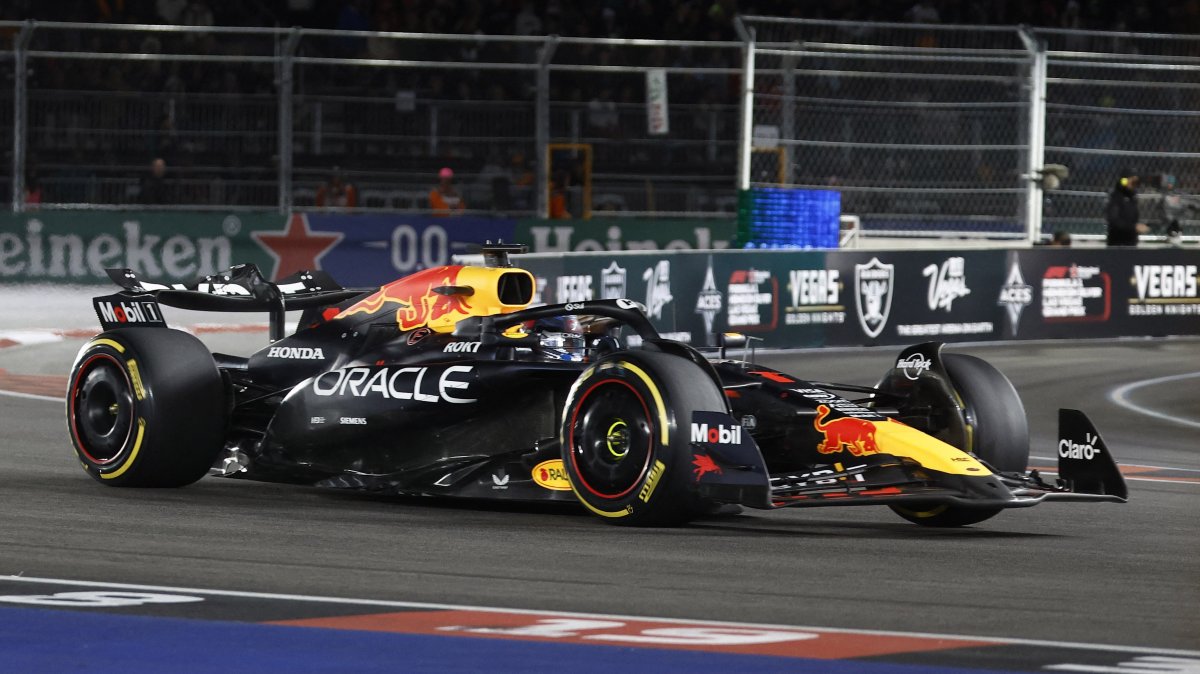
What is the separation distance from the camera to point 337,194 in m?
20.2

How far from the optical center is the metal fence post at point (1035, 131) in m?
21.1

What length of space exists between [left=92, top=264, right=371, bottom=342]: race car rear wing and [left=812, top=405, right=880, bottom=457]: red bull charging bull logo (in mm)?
2688

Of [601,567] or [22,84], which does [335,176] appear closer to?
[22,84]

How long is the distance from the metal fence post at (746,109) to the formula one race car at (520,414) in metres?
10.9

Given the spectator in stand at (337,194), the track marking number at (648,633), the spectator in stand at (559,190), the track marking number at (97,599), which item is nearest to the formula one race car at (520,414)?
the track marking number at (648,633)

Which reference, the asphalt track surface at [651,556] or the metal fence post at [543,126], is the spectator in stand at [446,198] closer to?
the metal fence post at [543,126]

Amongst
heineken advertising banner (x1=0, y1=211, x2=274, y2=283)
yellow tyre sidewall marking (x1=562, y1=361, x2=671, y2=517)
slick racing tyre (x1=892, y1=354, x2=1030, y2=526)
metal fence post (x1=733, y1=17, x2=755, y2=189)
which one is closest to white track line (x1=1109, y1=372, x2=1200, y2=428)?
metal fence post (x1=733, y1=17, x2=755, y2=189)

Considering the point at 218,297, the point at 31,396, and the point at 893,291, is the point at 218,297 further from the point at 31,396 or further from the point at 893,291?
the point at 893,291

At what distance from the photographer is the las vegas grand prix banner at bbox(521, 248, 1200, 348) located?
17797mm

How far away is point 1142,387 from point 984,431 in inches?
348

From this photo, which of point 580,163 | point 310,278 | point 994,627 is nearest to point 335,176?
point 580,163

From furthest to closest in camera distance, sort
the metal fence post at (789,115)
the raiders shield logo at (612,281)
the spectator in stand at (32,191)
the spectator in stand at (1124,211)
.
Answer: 1. the spectator in stand at (1124,211)
2. the metal fence post at (789,115)
3. the spectator in stand at (32,191)
4. the raiders shield logo at (612,281)

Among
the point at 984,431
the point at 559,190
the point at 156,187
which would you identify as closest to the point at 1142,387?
the point at 559,190

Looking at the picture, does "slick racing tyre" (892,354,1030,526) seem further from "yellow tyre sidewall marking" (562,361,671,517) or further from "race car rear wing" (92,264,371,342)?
"race car rear wing" (92,264,371,342)
